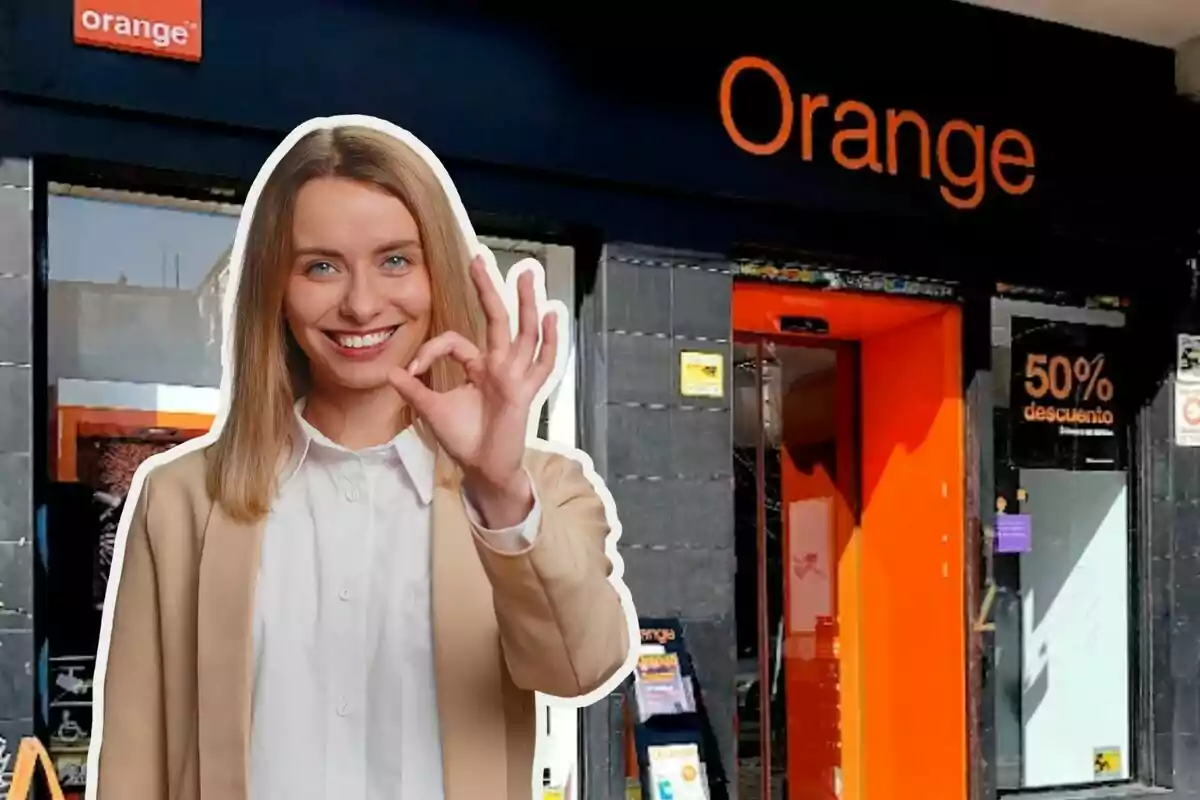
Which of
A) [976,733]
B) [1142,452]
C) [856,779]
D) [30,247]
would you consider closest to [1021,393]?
[1142,452]

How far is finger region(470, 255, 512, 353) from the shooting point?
219 cm

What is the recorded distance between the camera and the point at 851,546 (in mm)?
4973

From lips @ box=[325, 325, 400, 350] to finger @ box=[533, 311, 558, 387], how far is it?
13.9 inches

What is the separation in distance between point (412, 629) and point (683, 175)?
2.01 meters

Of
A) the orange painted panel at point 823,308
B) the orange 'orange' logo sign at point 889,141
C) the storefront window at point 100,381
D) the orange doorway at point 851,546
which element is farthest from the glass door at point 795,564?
the storefront window at point 100,381

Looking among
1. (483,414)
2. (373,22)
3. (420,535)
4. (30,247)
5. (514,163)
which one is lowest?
(420,535)

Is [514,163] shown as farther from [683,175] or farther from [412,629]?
[412,629]

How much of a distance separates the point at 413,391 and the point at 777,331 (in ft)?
8.59

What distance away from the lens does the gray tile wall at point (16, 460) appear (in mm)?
3148

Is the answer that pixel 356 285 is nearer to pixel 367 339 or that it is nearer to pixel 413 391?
pixel 367 339

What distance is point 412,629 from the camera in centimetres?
245

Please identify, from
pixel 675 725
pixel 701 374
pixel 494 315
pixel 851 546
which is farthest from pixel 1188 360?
pixel 494 315

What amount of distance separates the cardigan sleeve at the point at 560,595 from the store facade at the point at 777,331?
1163mm

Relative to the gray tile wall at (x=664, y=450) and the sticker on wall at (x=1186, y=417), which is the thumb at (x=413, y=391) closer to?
the gray tile wall at (x=664, y=450)
